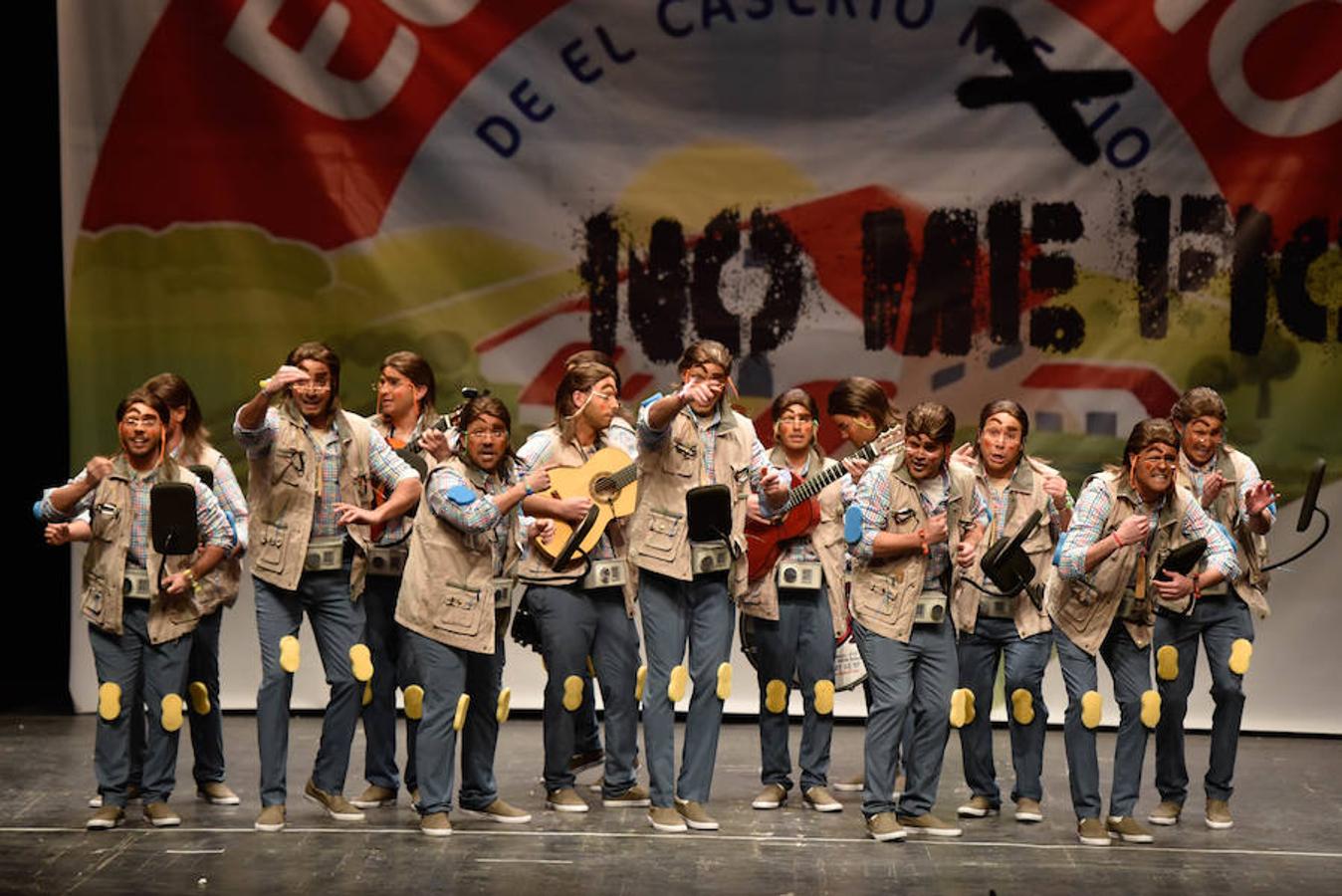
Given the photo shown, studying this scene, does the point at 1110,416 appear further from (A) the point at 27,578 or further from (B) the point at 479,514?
(A) the point at 27,578

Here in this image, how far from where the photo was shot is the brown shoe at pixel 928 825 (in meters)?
6.75

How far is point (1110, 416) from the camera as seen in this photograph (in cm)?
922

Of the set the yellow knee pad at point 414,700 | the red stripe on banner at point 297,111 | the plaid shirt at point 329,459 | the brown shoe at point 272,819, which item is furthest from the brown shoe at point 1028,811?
the red stripe on banner at point 297,111

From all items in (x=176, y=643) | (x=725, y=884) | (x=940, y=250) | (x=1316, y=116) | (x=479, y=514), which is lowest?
(x=725, y=884)

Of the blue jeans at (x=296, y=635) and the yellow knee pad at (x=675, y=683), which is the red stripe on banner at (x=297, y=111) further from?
the yellow knee pad at (x=675, y=683)

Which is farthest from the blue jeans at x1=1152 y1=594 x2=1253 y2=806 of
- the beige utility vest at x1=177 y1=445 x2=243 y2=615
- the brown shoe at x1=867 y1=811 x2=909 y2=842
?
the beige utility vest at x1=177 y1=445 x2=243 y2=615

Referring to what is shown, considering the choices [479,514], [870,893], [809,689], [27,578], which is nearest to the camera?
[870,893]

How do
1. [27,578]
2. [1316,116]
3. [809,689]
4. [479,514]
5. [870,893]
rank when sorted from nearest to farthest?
[870,893] → [479,514] → [809,689] → [1316,116] → [27,578]

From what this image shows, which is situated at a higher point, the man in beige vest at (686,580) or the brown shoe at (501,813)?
the man in beige vest at (686,580)

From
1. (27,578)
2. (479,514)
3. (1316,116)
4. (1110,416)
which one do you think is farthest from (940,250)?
(27,578)

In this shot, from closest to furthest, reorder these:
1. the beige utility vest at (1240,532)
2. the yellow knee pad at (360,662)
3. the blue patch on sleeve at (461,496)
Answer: the blue patch on sleeve at (461,496), the yellow knee pad at (360,662), the beige utility vest at (1240,532)

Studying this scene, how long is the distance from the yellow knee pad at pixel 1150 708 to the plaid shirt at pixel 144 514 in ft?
10.3

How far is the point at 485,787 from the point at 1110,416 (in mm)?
3726

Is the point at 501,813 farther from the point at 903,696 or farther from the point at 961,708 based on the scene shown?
the point at 961,708
